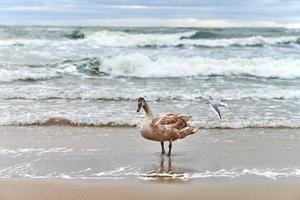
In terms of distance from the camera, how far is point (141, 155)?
287 inches

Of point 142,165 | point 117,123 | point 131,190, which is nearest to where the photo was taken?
point 131,190

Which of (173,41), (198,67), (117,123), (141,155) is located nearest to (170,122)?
(141,155)

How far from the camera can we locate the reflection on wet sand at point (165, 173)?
6.19 metres

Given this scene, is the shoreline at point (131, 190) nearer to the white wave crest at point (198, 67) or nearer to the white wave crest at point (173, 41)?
the white wave crest at point (198, 67)

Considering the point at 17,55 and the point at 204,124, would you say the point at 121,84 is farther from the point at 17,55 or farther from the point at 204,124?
the point at 17,55

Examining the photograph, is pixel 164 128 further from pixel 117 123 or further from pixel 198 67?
pixel 198 67

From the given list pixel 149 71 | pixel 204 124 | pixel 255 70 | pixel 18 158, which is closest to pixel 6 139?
pixel 18 158

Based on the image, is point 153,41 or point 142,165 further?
point 153,41

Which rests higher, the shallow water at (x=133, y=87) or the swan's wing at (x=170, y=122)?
the swan's wing at (x=170, y=122)

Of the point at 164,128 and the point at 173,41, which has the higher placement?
the point at 164,128

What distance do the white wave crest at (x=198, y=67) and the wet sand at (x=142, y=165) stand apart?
344 inches

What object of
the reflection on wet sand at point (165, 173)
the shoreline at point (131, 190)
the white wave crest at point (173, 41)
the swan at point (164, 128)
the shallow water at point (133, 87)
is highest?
the swan at point (164, 128)

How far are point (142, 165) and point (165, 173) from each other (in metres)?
0.41

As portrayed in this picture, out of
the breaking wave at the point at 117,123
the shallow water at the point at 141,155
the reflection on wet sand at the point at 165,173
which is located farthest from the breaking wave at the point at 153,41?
the reflection on wet sand at the point at 165,173
